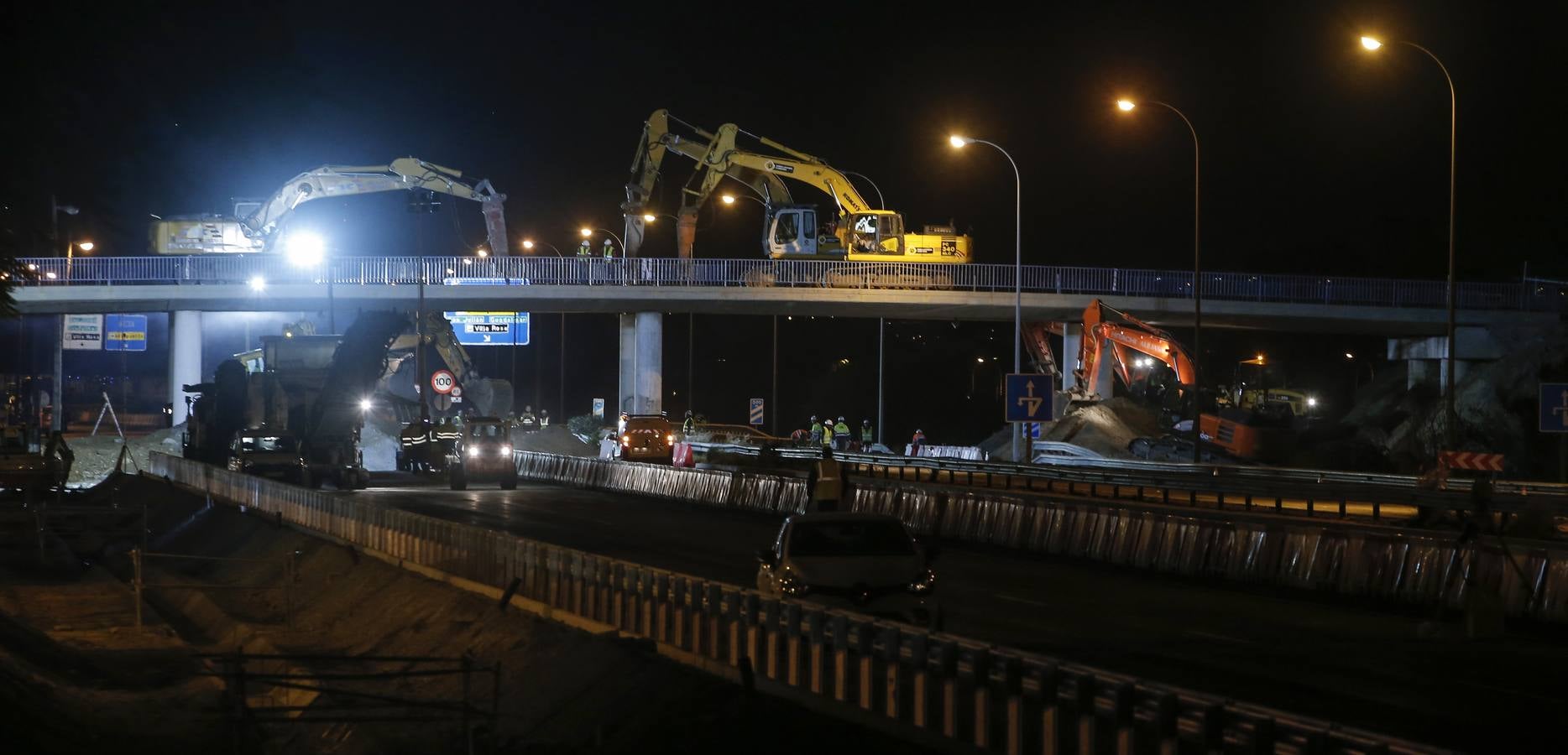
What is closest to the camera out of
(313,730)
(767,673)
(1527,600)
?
(767,673)

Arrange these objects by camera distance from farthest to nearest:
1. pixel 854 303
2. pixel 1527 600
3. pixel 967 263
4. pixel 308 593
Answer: pixel 967 263 < pixel 854 303 < pixel 308 593 < pixel 1527 600

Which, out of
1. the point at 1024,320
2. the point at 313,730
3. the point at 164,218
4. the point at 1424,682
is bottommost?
the point at 313,730

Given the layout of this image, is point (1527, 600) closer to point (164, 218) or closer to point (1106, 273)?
point (1106, 273)

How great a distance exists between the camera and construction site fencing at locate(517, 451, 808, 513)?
34.8 m

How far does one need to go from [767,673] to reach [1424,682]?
6138 mm

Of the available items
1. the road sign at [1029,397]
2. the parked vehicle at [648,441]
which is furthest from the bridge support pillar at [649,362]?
the road sign at [1029,397]

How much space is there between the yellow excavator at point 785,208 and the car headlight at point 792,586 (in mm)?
45506

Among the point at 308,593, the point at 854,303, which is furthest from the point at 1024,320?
the point at 308,593

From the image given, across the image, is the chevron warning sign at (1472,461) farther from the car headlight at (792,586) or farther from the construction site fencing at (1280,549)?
the car headlight at (792,586)

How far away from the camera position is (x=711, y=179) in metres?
64.8

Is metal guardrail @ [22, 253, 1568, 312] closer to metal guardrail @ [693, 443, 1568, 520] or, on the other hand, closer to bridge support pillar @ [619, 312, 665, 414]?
bridge support pillar @ [619, 312, 665, 414]

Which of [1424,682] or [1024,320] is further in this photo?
[1024,320]

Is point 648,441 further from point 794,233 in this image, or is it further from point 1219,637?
point 1219,637

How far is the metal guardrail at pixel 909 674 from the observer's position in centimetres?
802
